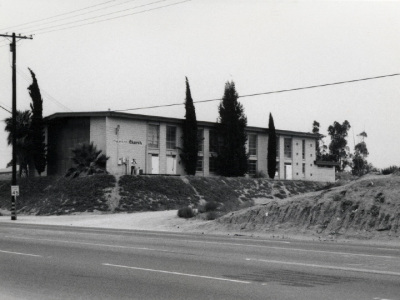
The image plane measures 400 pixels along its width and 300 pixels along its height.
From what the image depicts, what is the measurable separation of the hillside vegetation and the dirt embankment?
1647 cm

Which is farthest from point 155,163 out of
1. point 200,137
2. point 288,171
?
point 288,171

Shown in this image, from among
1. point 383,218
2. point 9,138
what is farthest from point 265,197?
point 383,218

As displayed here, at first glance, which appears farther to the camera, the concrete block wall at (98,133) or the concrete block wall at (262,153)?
the concrete block wall at (262,153)

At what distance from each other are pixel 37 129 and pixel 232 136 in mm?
18831

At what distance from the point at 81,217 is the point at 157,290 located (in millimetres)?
36110

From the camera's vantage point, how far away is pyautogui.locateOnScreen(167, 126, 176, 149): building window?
208ft

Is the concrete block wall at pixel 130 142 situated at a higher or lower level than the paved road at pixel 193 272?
higher

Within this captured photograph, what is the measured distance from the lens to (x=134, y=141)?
60438 mm

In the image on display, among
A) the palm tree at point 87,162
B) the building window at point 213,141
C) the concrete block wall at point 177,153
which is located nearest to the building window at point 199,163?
the building window at point 213,141

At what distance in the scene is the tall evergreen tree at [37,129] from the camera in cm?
5941

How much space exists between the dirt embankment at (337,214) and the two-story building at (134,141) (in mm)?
28113

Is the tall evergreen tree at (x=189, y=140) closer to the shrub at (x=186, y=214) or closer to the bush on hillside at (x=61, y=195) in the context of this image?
the bush on hillside at (x=61, y=195)

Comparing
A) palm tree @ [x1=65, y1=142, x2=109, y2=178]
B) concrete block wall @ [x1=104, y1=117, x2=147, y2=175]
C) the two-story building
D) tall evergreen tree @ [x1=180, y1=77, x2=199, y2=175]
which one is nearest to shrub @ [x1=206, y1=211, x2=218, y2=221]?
palm tree @ [x1=65, y1=142, x2=109, y2=178]

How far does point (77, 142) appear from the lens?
6094 cm
